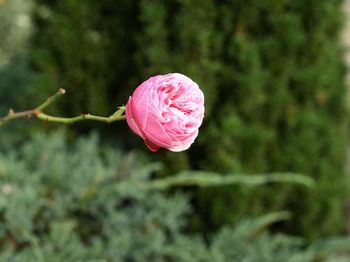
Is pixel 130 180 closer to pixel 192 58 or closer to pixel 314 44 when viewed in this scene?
pixel 192 58

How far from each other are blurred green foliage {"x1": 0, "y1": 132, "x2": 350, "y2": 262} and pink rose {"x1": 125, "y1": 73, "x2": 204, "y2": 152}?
3.25ft

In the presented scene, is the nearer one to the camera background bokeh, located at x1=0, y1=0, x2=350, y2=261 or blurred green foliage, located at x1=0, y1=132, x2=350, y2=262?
blurred green foliage, located at x1=0, y1=132, x2=350, y2=262

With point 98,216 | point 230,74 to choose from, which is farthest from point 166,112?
point 230,74

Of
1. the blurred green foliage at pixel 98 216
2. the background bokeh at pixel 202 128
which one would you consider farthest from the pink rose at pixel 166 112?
the background bokeh at pixel 202 128

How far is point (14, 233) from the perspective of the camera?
2049 millimetres

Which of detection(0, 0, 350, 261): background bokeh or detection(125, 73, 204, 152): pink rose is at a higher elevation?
detection(0, 0, 350, 261): background bokeh

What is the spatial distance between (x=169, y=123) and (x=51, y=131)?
1.79 meters

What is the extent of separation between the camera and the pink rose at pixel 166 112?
0.96 m

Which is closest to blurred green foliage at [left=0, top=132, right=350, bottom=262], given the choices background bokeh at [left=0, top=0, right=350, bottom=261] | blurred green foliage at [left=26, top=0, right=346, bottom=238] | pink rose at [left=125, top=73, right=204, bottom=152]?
background bokeh at [left=0, top=0, right=350, bottom=261]

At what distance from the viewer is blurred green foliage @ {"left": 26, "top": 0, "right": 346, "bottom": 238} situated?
249 centimetres

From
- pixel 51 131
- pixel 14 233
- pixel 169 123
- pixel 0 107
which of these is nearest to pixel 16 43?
pixel 0 107

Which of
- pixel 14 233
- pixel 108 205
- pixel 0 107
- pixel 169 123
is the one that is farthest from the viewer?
pixel 0 107

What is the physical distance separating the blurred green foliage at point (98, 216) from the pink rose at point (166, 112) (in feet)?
3.25

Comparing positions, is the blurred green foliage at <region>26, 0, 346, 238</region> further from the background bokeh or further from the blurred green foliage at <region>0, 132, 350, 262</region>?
the blurred green foliage at <region>0, 132, 350, 262</region>
